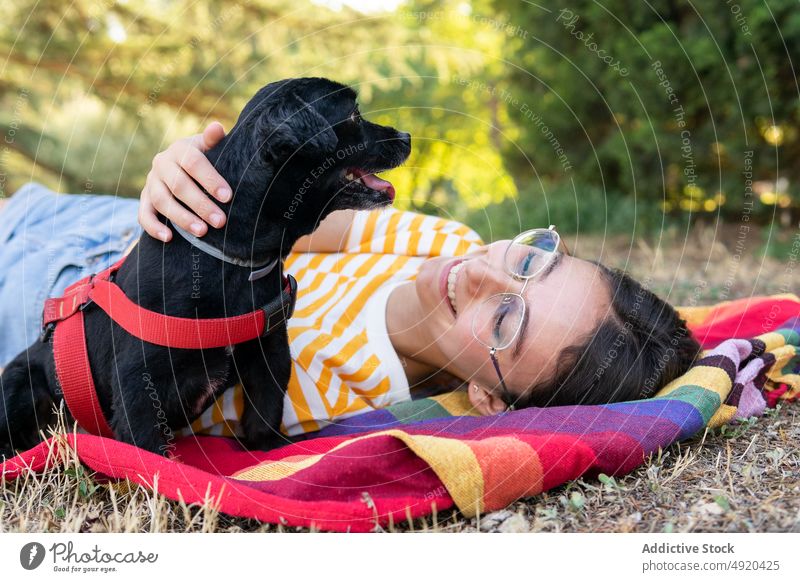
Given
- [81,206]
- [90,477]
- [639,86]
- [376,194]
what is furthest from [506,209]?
[90,477]

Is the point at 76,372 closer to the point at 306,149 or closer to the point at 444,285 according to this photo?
the point at 306,149

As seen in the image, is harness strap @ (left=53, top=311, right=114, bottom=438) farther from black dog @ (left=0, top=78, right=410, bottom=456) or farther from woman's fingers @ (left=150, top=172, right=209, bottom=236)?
woman's fingers @ (left=150, top=172, right=209, bottom=236)

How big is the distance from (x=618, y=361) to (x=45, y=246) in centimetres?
264

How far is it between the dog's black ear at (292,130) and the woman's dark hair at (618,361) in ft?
4.00

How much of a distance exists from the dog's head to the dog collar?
15cm

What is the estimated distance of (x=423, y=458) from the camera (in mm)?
1997

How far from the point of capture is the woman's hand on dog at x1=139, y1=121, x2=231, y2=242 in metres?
2.15

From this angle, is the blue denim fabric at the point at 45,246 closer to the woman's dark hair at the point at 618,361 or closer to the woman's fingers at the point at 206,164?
the woman's fingers at the point at 206,164

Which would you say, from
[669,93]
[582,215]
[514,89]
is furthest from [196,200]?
[514,89]

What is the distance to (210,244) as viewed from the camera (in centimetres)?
216

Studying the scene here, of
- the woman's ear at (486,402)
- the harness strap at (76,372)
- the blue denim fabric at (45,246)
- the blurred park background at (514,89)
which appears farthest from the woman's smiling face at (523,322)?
the blurred park background at (514,89)

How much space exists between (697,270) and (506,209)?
A: 2489mm

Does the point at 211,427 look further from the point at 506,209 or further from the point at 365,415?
the point at 506,209

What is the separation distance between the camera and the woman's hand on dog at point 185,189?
215 cm
